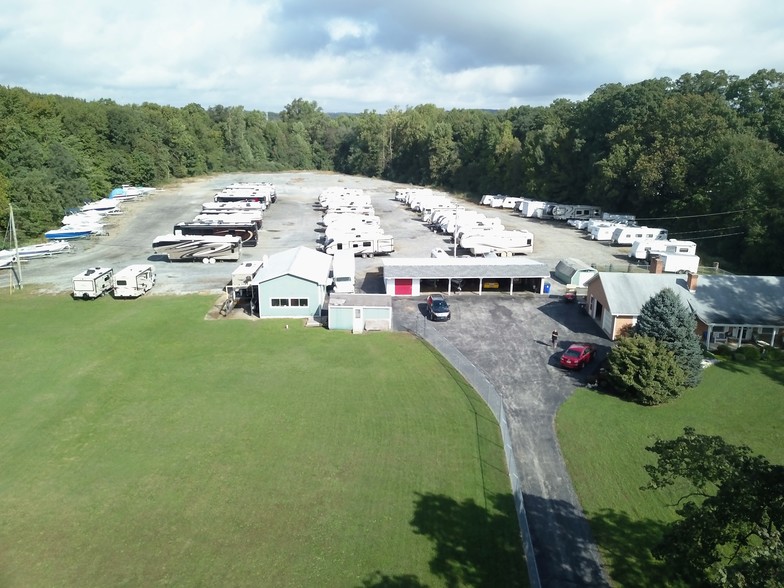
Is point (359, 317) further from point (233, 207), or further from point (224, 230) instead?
point (233, 207)

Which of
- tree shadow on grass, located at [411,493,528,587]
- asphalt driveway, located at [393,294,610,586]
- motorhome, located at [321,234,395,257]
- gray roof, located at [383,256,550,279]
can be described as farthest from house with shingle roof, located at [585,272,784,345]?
motorhome, located at [321,234,395,257]

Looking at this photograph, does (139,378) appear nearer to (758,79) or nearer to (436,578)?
(436,578)

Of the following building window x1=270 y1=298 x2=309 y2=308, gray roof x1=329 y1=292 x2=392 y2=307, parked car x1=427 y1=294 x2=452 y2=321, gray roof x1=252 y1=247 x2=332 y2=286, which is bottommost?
parked car x1=427 y1=294 x2=452 y2=321

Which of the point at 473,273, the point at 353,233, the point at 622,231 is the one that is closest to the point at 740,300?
the point at 473,273

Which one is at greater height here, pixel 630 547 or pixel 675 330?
pixel 675 330

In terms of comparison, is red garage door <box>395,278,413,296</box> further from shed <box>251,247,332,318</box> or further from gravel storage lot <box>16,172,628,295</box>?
shed <box>251,247,332,318</box>

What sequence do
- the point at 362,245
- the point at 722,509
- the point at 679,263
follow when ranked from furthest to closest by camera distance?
the point at 362,245
the point at 679,263
the point at 722,509
